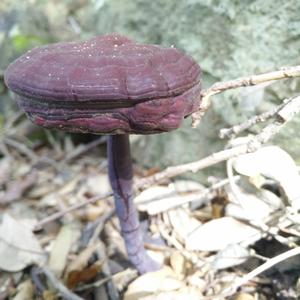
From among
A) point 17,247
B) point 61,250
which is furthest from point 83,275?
point 17,247

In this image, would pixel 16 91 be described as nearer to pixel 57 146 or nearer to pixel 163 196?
pixel 163 196

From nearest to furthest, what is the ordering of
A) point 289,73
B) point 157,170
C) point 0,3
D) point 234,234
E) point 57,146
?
point 289,73, point 234,234, point 157,170, point 57,146, point 0,3

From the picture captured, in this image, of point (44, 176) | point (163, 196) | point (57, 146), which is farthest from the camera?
point (57, 146)

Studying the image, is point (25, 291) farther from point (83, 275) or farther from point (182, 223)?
point (182, 223)

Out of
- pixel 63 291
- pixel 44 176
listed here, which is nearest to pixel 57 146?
pixel 44 176

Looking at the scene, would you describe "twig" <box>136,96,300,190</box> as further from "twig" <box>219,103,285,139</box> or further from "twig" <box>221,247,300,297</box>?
"twig" <box>221,247,300,297</box>

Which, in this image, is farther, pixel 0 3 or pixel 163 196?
pixel 0 3

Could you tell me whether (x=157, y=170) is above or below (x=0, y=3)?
below
